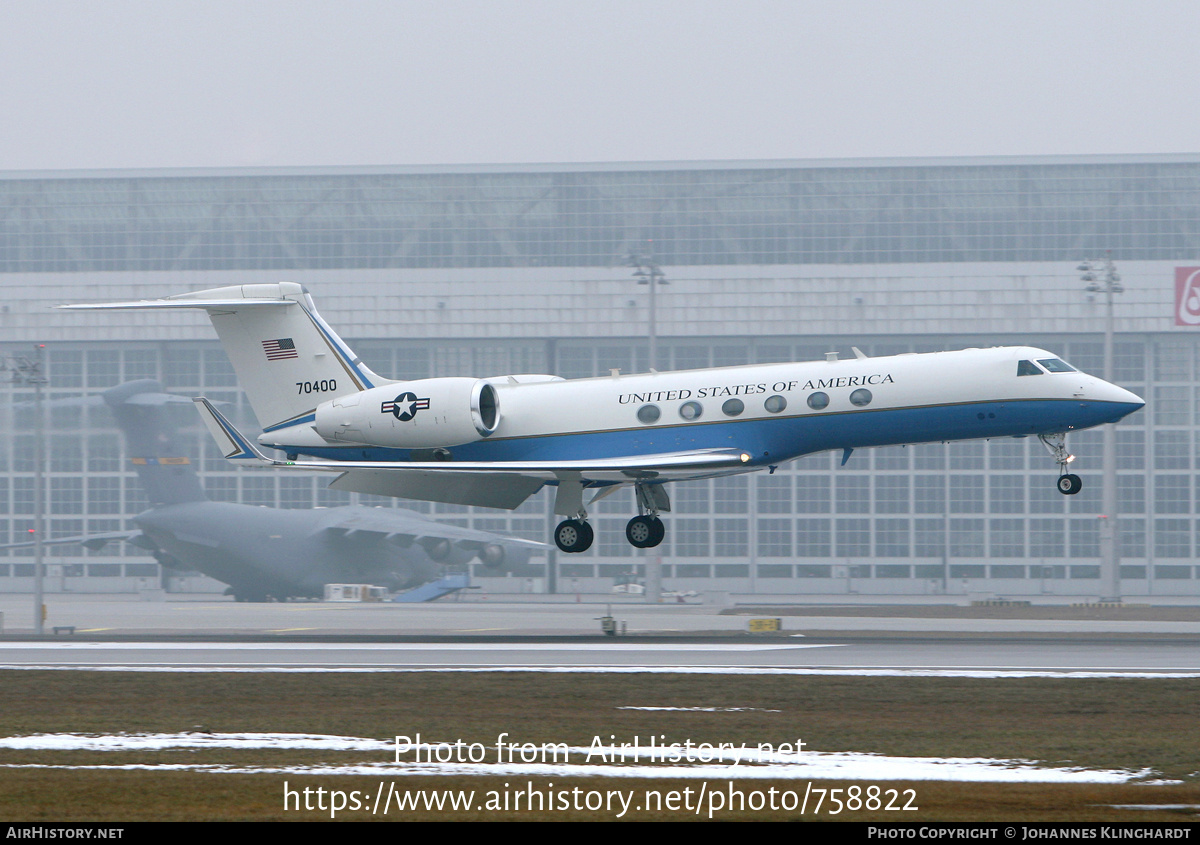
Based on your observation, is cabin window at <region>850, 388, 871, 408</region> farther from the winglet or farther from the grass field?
the winglet

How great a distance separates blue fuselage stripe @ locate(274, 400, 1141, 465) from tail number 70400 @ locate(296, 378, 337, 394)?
8.25ft

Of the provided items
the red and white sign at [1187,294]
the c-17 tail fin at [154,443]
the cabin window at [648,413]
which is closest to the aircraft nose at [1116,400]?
the cabin window at [648,413]

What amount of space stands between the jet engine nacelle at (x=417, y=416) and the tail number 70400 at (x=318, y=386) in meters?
1.09

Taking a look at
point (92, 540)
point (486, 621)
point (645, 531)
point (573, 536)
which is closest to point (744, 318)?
point (486, 621)

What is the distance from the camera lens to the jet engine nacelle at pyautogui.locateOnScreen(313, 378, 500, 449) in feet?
103

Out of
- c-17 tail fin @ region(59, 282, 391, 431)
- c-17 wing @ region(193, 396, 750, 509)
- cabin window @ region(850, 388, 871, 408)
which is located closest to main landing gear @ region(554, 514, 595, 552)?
c-17 wing @ region(193, 396, 750, 509)

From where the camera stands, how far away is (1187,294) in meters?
79.6

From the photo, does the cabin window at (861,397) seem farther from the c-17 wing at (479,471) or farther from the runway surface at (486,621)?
A: the runway surface at (486,621)

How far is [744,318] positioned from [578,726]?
62459mm

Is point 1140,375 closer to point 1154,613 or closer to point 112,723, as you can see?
point 1154,613

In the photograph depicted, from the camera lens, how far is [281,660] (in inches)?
1352

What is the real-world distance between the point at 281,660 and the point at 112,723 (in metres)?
11.4

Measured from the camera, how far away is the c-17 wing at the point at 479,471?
29.7 metres
